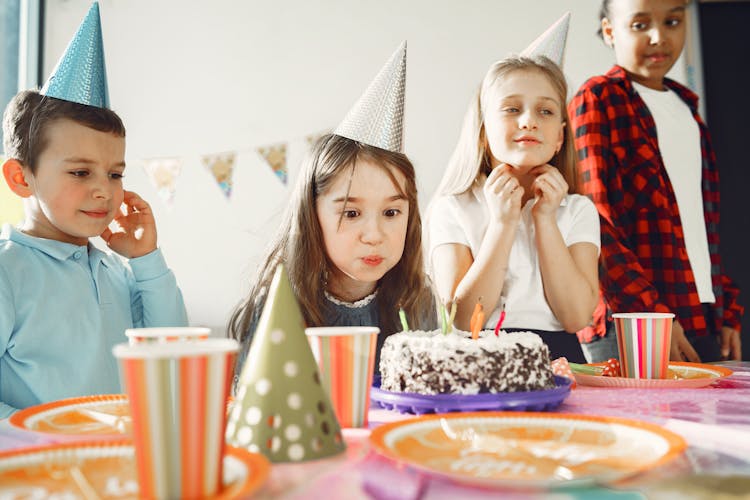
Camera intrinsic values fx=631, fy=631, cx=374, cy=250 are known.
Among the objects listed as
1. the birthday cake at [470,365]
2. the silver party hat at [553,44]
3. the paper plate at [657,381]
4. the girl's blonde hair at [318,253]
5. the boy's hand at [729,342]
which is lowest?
the boy's hand at [729,342]

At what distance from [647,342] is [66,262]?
1080mm

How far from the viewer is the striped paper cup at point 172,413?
0.36m

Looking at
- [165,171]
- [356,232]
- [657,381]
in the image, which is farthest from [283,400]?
[165,171]

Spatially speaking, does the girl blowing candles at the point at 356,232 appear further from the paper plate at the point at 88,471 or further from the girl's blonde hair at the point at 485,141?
the paper plate at the point at 88,471

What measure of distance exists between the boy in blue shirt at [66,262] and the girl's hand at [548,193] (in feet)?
2.75

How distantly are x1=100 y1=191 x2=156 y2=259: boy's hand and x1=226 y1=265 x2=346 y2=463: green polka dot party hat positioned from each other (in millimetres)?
959

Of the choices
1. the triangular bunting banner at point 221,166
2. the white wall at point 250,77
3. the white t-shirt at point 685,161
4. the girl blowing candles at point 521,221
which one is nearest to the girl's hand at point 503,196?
the girl blowing candles at point 521,221

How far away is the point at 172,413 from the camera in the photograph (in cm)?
37

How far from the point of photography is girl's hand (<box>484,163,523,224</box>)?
4.57 ft

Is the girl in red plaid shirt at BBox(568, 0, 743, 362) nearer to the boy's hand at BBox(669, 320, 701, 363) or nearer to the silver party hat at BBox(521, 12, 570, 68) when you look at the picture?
the boy's hand at BBox(669, 320, 701, 363)

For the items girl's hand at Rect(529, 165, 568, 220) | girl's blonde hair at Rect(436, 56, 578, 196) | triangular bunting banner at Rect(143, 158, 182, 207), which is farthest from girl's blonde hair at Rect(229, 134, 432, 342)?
triangular bunting banner at Rect(143, 158, 182, 207)

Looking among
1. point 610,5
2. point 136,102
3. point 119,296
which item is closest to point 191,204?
point 136,102

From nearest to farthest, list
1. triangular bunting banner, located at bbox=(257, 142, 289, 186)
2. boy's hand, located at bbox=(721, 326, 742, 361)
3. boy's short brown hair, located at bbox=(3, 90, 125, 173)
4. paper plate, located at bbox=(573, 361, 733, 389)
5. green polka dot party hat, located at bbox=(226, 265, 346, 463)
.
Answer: green polka dot party hat, located at bbox=(226, 265, 346, 463) < paper plate, located at bbox=(573, 361, 733, 389) < boy's short brown hair, located at bbox=(3, 90, 125, 173) < boy's hand, located at bbox=(721, 326, 742, 361) < triangular bunting banner, located at bbox=(257, 142, 289, 186)

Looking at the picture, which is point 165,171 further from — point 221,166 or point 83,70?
point 83,70
